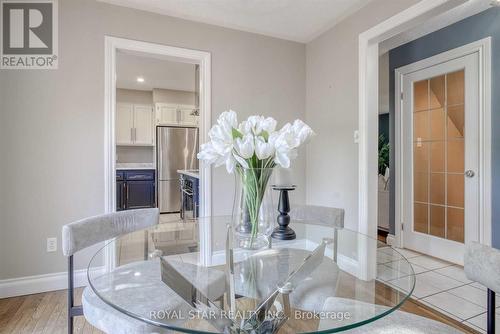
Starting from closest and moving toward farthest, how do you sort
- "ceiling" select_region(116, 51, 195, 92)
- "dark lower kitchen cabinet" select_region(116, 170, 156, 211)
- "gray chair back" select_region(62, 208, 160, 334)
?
"gray chair back" select_region(62, 208, 160, 334)
"ceiling" select_region(116, 51, 195, 92)
"dark lower kitchen cabinet" select_region(116, 170, 156, 211)

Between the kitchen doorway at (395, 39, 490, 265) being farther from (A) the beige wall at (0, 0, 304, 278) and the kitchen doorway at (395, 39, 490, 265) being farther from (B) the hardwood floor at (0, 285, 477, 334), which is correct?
(A) the beige wall at (0, 0, 304, 278)

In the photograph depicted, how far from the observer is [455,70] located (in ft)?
9.45

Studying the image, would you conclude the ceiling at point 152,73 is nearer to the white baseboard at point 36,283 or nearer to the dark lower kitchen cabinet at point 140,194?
the dark lower kitchen cabinet at point 140,194

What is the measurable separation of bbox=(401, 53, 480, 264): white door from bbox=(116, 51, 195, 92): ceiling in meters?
3.20

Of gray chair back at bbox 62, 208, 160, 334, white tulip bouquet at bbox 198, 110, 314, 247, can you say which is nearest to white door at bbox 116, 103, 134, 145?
gray chair back at bbox 62, 208, 160, 334

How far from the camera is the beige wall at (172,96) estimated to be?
5.66 meters

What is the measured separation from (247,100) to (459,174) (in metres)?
2.32

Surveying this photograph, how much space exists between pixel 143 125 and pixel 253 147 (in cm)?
521

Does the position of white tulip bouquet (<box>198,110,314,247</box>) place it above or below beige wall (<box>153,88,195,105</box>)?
below

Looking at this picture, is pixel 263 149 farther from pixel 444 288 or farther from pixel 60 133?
pixel 444 288

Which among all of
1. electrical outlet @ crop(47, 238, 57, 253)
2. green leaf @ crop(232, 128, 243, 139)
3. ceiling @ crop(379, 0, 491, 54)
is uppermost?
ceiling @ crop(379, 0, 491, 54)

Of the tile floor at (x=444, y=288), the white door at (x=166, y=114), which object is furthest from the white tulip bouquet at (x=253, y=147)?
the white door at (x=166, y=114)

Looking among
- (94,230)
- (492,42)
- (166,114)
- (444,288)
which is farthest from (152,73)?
(444,288)

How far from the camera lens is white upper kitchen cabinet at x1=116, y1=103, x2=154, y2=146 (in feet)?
18.3
